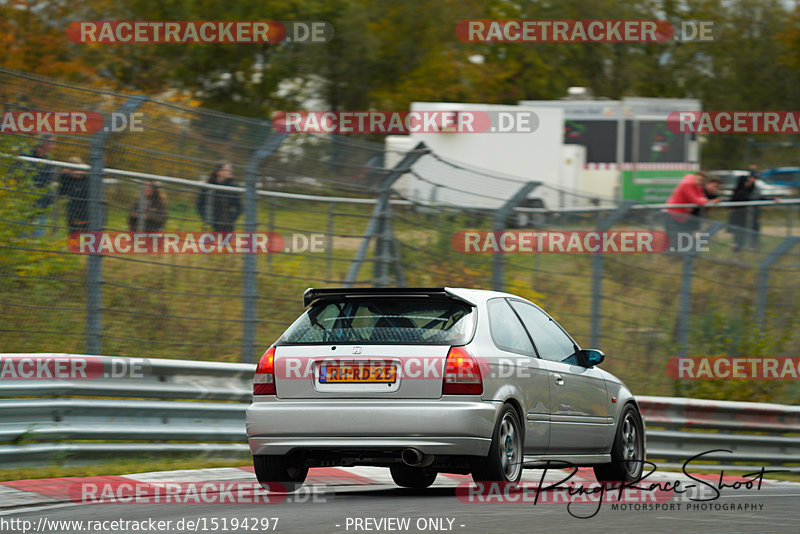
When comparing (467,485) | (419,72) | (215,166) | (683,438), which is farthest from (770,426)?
(419,72)

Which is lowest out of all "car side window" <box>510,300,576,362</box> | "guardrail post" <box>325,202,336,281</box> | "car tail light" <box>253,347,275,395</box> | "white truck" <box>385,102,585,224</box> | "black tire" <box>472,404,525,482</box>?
"black tire" <box>472,404,525,482</box>

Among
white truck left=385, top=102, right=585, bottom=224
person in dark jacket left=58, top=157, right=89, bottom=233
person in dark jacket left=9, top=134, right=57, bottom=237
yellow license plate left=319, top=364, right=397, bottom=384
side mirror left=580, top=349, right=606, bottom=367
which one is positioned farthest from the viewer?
white truck left=385, top=102, right=585, bottom=224

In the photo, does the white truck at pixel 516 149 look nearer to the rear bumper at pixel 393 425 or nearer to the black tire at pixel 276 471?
the black tire at pixel 276 471

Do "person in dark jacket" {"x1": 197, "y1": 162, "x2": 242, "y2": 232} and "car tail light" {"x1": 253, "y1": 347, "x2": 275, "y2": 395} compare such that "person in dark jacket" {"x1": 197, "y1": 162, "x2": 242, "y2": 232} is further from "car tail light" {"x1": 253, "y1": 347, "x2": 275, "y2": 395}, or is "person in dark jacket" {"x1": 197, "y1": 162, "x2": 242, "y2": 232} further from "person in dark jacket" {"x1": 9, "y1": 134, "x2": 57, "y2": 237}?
"car tail light" {"x1": 253, "y1": 347, "x2": 275, "y2": 395}

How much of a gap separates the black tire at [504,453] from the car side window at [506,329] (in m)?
0.47

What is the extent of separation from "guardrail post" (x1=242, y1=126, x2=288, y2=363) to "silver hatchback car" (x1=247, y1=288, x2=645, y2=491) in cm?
323

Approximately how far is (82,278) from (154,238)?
0.79 meters

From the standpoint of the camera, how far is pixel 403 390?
27.1ft

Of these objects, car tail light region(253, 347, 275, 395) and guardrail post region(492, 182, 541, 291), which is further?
guardrail post region(492, 182, 541, 291)

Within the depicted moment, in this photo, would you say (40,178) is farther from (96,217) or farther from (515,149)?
(515,149)

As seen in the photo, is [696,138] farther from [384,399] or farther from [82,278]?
[384,399]

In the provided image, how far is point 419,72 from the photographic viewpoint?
4297cm

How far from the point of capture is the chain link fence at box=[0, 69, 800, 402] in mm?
Result: 11258

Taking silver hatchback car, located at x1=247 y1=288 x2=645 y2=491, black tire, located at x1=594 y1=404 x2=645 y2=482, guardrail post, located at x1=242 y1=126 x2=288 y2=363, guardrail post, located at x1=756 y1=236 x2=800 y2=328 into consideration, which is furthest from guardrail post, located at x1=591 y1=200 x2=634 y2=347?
silver hatchback car, located at x1=247 y1=288 x2=645 y2=491
